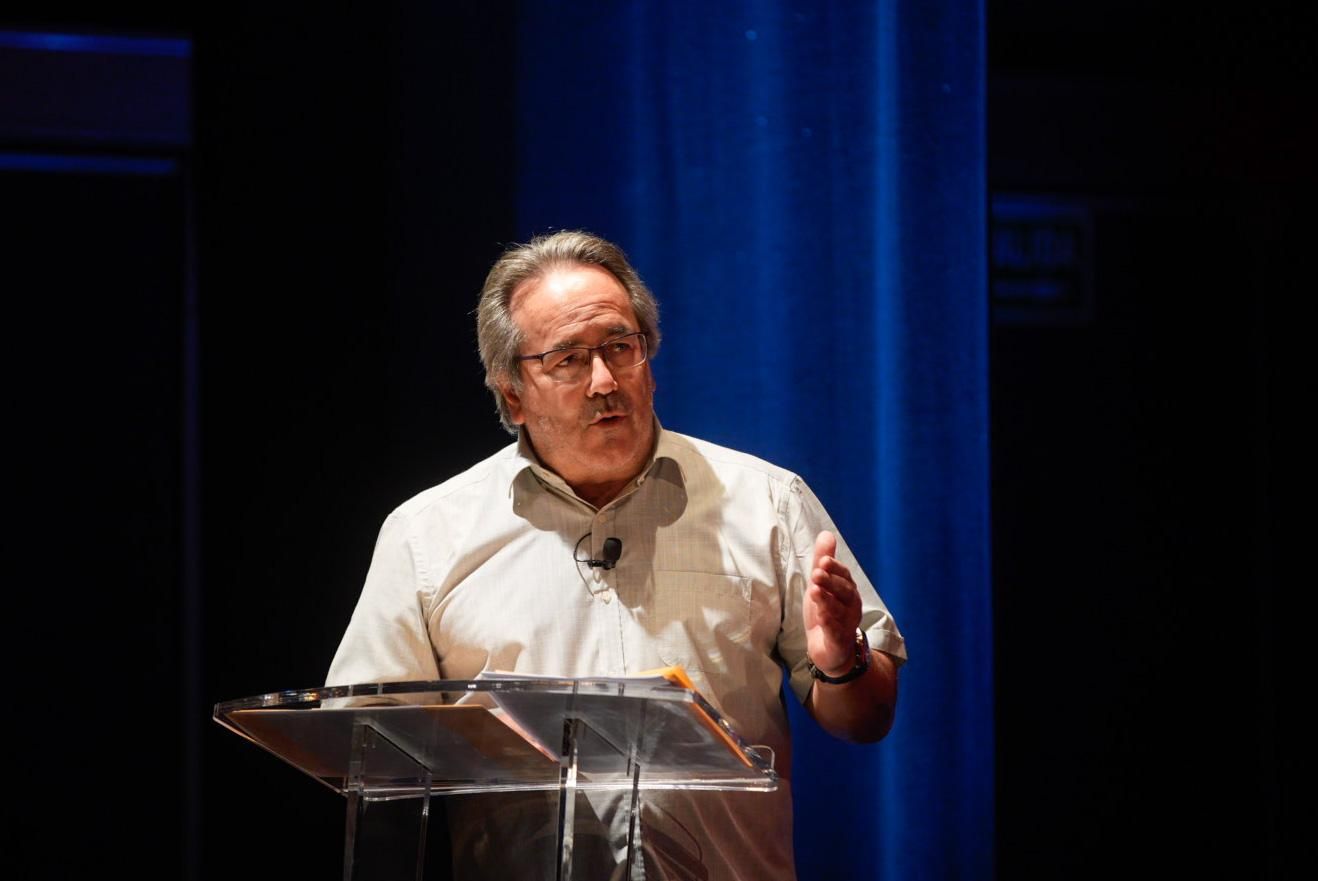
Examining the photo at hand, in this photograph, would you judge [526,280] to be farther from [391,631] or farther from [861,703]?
[861,703]

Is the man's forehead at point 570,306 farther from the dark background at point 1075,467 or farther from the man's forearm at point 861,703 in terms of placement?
the dark background at point 1075,467

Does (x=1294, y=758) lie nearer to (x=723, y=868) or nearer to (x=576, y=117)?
(x=723, y=868)

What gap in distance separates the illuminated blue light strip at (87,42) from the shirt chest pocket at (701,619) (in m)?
2.21

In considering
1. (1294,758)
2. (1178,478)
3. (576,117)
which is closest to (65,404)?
(576,117)

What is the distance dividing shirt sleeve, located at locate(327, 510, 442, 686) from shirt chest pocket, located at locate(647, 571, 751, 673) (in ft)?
1.16

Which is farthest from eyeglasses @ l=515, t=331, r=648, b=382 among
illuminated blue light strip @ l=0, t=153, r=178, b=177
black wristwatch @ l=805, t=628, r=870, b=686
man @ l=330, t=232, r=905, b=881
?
illuminated blue light strip @ l=0, t=153, r=178, b=177

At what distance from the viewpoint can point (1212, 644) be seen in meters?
3.71

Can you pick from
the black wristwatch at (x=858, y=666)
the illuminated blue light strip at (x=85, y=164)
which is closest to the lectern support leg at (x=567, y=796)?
the black wristwatch at (x=858, y=666)

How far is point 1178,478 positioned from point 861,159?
149 centimetres

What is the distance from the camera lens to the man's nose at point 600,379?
7.12 feet

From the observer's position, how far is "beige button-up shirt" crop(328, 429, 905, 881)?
2107 millimetres

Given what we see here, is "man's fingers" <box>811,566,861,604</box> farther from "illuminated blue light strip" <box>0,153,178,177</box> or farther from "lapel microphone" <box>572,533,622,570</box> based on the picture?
"illuminated blue light strip" <box>0,153,178,177</box>

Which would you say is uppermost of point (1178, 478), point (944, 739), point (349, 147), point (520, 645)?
point (349, 147)

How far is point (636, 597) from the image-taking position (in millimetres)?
2143
